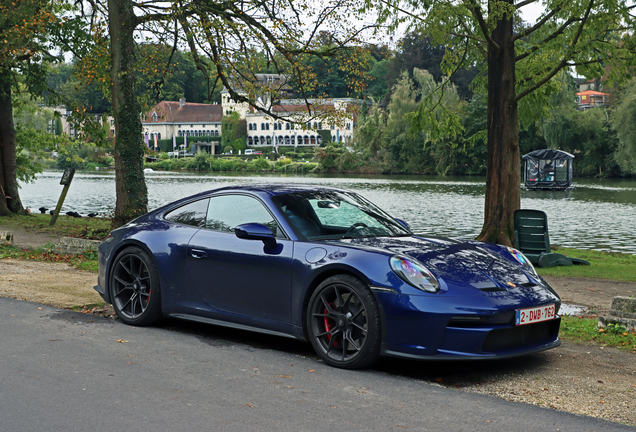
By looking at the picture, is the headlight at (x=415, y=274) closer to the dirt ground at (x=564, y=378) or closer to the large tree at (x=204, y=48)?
the dirt ground at (x=564, y=378)

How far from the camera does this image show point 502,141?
1669 centimetres

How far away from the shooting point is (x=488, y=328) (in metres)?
5.32

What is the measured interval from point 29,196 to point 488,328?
4714 centimetres

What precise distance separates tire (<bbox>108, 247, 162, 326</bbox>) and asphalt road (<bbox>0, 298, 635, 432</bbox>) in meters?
0.41

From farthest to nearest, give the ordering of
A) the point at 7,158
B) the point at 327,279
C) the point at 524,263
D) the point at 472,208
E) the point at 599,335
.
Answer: the point at 472,208 < the point at 7,158 < the point at 599,335 < the point at 524,263 < the point at 327,279

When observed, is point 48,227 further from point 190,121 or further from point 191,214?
point 190,121

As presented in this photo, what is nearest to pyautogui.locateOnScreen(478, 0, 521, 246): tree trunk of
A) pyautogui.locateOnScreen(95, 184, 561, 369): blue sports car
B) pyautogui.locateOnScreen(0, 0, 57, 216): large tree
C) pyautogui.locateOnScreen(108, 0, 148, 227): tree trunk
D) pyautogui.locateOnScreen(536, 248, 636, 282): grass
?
pyautogui.locateOnScreen(536, 248, 636, 282): grass

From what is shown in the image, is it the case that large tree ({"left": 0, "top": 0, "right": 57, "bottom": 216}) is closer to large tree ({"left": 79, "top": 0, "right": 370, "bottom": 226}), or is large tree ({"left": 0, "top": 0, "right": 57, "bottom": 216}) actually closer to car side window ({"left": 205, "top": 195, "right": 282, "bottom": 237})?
large tree ({"left": 79, "top": 0, "right": 370, "bottom": 226})

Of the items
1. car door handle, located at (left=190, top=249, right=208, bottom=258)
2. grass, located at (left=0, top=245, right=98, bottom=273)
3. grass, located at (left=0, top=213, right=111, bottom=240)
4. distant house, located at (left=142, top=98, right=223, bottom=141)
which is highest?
distant house, located at (left=142, top=98, right=223, bottom=141)

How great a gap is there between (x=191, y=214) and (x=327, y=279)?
1.94 m

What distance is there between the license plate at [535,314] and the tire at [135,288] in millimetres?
3468

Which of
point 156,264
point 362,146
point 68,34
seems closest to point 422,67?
point 362,146

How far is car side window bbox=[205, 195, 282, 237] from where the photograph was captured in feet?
21.5

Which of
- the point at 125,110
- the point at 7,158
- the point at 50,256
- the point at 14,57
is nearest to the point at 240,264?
the point at 50,256
